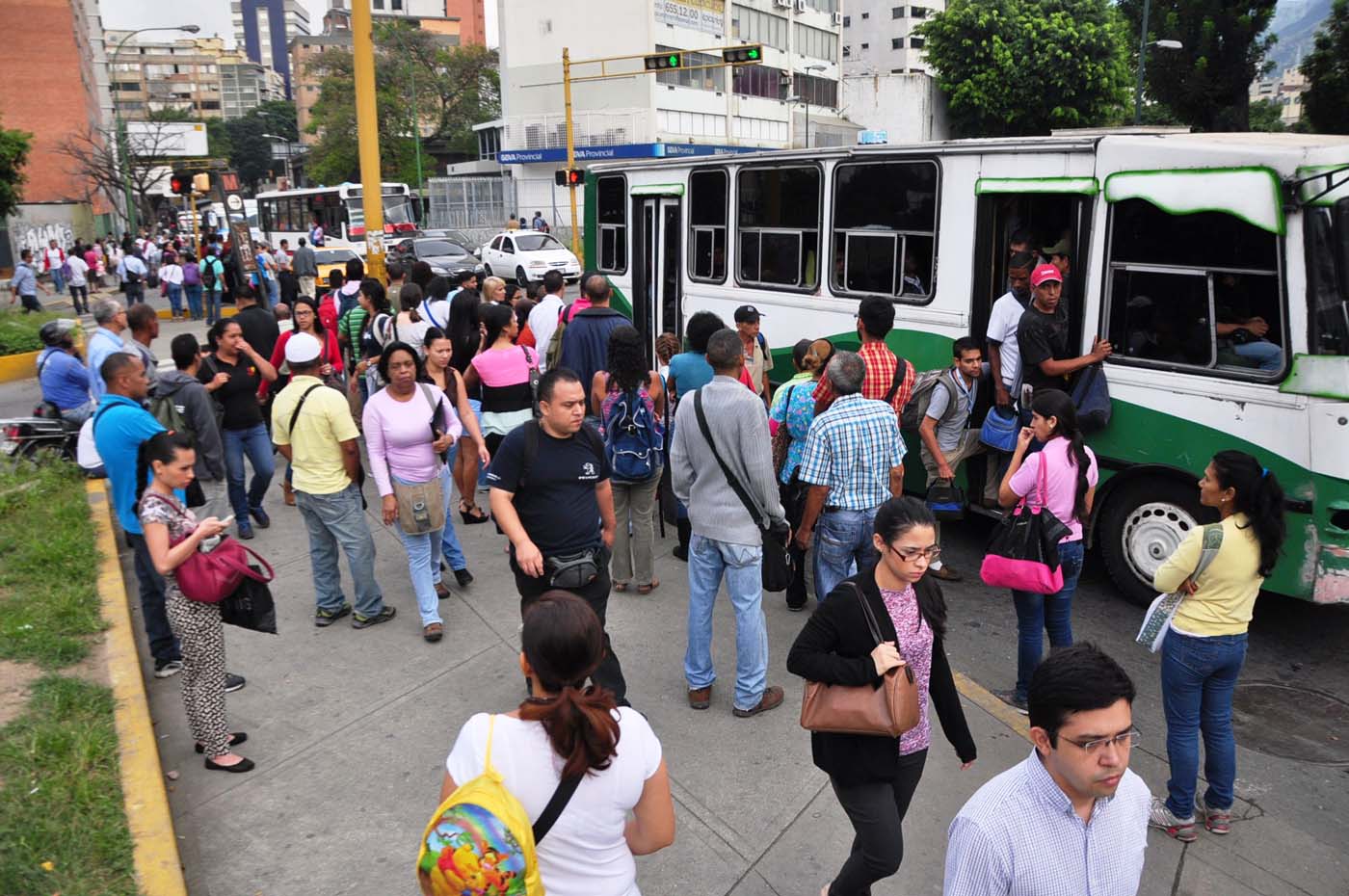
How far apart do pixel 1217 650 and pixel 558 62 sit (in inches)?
2188

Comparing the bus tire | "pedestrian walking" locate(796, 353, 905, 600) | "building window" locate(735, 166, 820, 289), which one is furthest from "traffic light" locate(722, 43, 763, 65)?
"pedestrian walking" locate(796, 353, 905, 600)

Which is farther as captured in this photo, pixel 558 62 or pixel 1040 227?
pixel 558 62

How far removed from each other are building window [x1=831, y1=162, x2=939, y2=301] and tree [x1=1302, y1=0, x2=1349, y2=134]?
67.6 ft

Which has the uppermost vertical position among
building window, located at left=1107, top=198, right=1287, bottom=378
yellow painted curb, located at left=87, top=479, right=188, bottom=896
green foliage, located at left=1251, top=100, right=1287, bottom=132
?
green foliage, located at left=1251, top=100, right=1287, bottom=132

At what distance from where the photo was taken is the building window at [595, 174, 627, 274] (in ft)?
39.8

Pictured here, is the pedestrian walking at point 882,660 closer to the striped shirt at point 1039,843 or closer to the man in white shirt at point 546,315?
the striped shirt at point 1039,843

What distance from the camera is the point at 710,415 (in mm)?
4930

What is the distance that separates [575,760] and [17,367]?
1907cm

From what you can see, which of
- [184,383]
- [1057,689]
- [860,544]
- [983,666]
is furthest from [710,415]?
[184,383]

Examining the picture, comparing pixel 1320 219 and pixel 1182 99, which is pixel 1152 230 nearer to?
pixel 1320 219

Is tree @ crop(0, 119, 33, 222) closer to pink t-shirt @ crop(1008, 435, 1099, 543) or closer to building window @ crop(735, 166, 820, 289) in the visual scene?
building window @ crop(735, 166, 820, 289)

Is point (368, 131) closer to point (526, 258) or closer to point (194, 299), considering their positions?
point (194, 299)

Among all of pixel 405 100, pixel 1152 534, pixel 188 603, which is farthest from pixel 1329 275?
pixel 405 100

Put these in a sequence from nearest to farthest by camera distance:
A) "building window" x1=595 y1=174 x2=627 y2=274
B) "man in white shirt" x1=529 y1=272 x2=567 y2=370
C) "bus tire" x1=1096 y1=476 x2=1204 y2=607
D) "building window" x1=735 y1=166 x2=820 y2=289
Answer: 1. "bus tire" x1=1096 y1=476 x2=1204 y2=607
2. "building window" x1=735 y1=166 x2=820 y2=289
3. "man in white shirt" x1=529 y1=272 x2=567 y2=370
4. "building window" x1=595 y1=174 x2=627 y2=274
